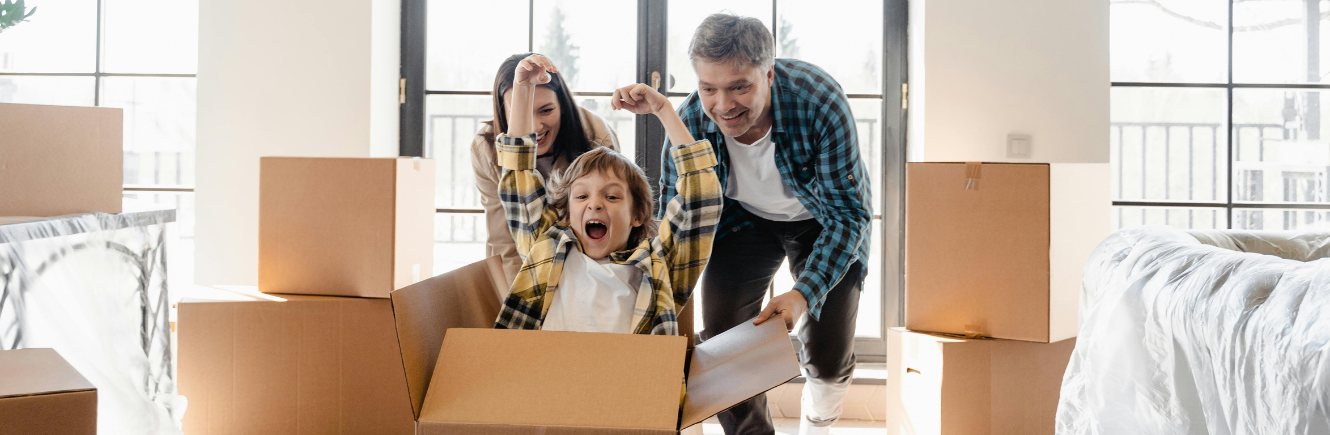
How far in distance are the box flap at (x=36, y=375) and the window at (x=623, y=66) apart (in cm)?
147

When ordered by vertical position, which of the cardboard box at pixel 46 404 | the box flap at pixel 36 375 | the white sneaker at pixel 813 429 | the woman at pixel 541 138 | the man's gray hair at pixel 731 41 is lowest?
the white sneaker at pixel 813 429

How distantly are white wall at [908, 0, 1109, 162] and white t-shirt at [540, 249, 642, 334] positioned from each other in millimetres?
1147

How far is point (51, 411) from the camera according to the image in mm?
713

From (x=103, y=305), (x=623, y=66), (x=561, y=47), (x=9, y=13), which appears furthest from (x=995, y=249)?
(x=9, y=13)

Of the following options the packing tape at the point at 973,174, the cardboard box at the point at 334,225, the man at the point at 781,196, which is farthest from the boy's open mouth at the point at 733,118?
the cardboard box at the point at 334,225

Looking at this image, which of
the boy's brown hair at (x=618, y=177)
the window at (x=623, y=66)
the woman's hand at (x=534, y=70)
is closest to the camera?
the woman's hand at (x=534, y=70)

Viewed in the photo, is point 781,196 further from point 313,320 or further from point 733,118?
point 313,320

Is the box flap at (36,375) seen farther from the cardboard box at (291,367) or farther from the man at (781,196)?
the man at (781,196)

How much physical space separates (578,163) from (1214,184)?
6.22 feet

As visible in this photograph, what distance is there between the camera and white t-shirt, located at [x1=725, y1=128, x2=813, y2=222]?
1521 millimetres

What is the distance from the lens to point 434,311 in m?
0.91

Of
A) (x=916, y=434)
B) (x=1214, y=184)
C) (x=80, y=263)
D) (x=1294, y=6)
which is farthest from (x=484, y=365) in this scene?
(x=1294, y=6)

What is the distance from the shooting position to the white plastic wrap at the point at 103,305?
1154mm

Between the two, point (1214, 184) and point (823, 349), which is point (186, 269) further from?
point (1214, 184)
